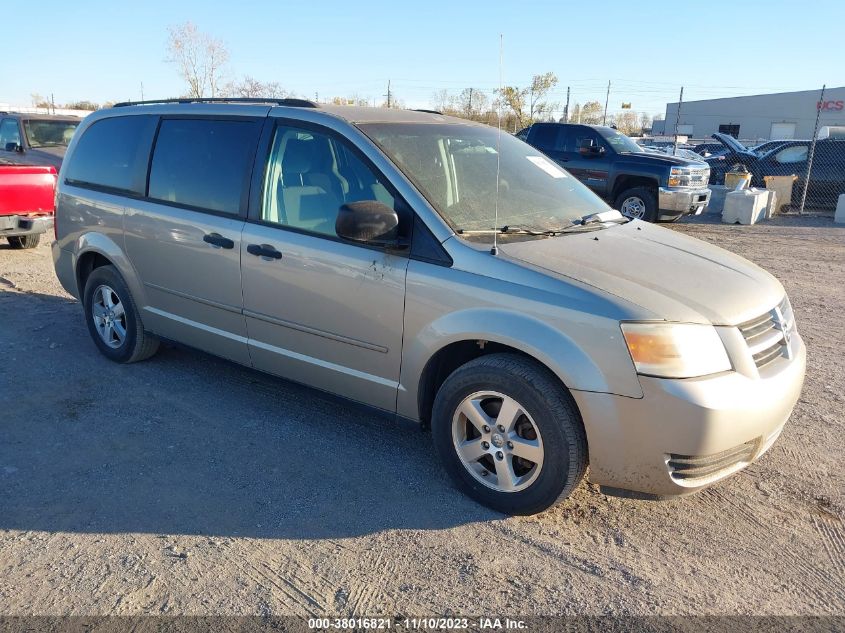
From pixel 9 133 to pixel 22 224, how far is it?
14.6ft

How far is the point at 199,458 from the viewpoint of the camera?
389 centimetres

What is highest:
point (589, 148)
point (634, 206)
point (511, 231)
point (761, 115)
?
point (761, 115)

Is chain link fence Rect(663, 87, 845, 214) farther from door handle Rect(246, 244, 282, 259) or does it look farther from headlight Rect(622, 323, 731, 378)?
door handle Rect(246, 244, 282, 259)

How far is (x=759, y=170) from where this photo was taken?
56.6 feet

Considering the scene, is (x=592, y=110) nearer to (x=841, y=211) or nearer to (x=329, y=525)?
(x=841, y=211)

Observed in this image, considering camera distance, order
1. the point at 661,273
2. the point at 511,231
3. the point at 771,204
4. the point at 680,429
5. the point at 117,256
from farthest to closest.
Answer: the point at 771,204
the point at 117,256
the point at 511,231
the point at 661,273
the point at 680,429

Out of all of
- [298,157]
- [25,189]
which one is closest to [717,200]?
[25,189]

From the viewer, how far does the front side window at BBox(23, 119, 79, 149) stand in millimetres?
12266

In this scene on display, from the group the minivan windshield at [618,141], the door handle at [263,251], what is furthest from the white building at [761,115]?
the door handle at [263,251]

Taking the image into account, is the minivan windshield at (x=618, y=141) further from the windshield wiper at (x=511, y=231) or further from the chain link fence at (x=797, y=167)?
the windshield wiper at (x=511, y=231)

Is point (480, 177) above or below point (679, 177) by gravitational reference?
above

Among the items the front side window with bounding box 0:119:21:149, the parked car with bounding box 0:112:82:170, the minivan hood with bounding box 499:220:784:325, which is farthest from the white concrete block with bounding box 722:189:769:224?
the front side window with bounding box 0:119:21:149

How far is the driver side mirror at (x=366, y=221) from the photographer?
338cm

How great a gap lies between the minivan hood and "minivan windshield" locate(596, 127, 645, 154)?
33.7 ft
